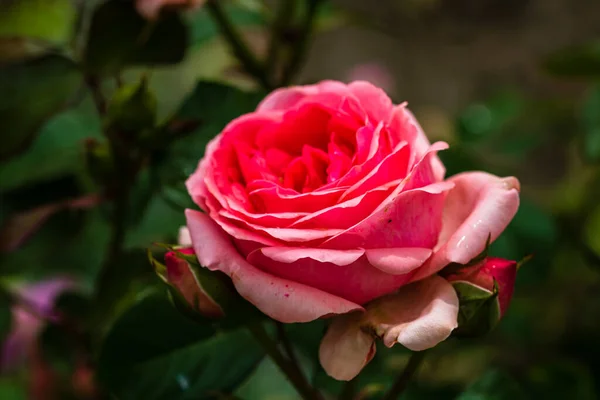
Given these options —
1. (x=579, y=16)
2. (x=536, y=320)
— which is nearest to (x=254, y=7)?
(x=536, y=320)

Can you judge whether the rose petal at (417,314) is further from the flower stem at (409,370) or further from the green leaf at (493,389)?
the green leaf at (493,389)

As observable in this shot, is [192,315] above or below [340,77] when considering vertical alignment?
above

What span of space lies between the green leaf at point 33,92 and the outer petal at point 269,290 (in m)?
0.32

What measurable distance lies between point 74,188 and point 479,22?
1.24 meters

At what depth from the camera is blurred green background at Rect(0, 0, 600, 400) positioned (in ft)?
1.35

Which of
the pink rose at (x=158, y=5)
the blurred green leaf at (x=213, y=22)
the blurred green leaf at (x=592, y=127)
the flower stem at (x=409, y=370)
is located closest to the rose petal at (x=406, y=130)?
the flower stem at (x=409, y=370)

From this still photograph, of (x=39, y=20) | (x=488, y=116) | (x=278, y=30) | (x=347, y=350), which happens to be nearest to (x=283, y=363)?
(x=347, y=350)

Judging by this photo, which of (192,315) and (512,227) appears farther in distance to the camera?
(512,227)

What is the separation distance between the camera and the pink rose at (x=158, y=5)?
509mm

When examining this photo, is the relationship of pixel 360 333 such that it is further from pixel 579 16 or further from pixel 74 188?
pixel 579 16

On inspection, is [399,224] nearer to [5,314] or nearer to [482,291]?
[482,291]

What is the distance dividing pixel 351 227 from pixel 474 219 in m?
0.07

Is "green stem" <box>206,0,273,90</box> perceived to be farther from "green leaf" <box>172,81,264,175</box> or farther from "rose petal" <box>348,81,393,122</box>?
"rose petal" <box>348,81,393,122</box>

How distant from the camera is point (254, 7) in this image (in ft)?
2.37
